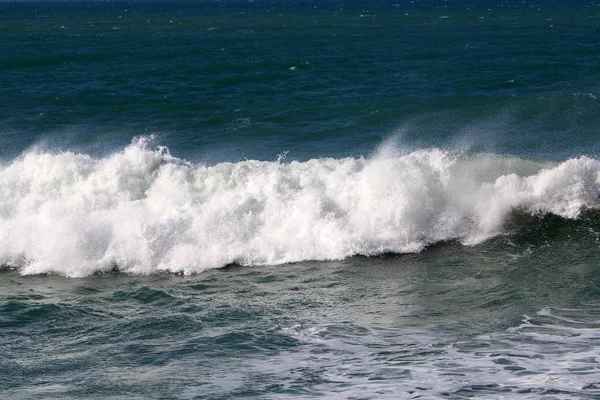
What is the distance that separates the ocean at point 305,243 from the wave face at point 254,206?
5cm

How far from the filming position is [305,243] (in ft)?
60.8

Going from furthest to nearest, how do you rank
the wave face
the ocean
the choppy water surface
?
the wave face
the ocean
the choppy water surface

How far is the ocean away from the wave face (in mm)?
47

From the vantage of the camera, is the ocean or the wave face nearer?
the ocean

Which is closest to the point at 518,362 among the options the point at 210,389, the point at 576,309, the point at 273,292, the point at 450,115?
the point at 576,309

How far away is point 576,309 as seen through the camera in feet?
47.9

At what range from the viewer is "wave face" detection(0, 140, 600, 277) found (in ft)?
60.7

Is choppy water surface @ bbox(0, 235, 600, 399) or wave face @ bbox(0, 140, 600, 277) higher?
wave face @ bbox(0, 140, 600, 277)

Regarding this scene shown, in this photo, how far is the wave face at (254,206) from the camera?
1850 cm

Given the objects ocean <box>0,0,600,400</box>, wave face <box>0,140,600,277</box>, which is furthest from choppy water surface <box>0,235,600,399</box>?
wave face <box>0,140,600,277</box>

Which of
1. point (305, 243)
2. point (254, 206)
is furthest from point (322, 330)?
point (254, 206)

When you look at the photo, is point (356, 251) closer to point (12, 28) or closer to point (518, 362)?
point (518, 362)

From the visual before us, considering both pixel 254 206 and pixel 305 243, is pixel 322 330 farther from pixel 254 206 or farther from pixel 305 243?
pixel 254 206

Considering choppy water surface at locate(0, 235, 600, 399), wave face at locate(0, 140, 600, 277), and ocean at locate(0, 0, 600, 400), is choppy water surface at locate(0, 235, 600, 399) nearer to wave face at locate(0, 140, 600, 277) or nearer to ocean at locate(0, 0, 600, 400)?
ocean at locate(0, 0, 600, 400)
